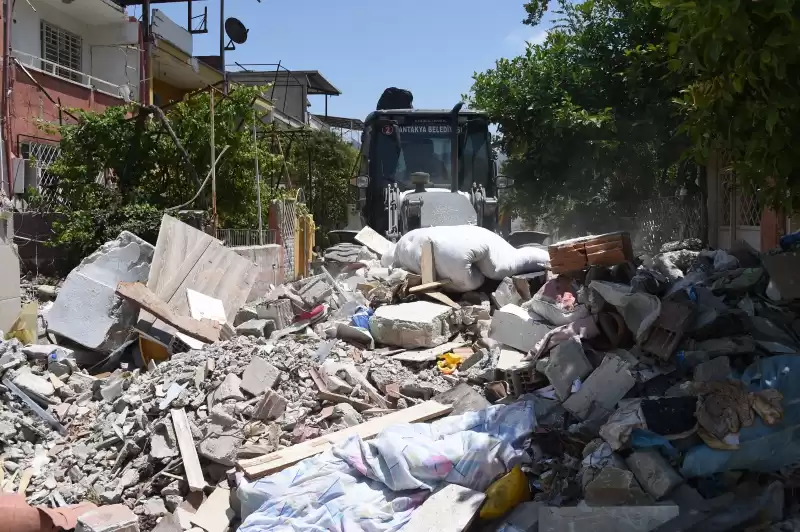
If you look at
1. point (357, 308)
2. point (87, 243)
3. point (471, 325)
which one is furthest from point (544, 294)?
point (87, 243)

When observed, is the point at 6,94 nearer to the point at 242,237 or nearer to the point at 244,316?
the point at 242,237

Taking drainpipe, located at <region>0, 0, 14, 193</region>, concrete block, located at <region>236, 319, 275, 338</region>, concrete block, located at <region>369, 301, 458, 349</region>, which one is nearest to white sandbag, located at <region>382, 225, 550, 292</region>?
concrete block, located at <region>369, 301, 458, 349</region>

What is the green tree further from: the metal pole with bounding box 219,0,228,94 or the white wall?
the metal pole with bounding box 219,0,228,94

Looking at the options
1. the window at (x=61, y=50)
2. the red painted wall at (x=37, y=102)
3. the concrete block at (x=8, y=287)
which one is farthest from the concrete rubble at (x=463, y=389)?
the window at (x=61, y=50)

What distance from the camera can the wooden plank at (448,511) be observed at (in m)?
3.42

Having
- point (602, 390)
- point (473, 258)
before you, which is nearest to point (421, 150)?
point (473, 258)

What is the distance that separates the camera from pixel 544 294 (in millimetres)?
5945

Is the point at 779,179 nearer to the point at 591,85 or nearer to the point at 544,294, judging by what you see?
the point at 544,294

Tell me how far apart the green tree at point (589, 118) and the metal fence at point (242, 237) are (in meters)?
4.48

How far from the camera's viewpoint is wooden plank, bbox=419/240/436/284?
7.22 meters

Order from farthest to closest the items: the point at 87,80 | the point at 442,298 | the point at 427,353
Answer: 1. the point at 87,80
2. the point at 442,298
3. the point at 427,353

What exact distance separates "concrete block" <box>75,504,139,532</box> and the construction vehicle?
19.1 ft

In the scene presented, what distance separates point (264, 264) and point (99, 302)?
2.88 metres

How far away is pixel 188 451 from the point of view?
14.9 feet
